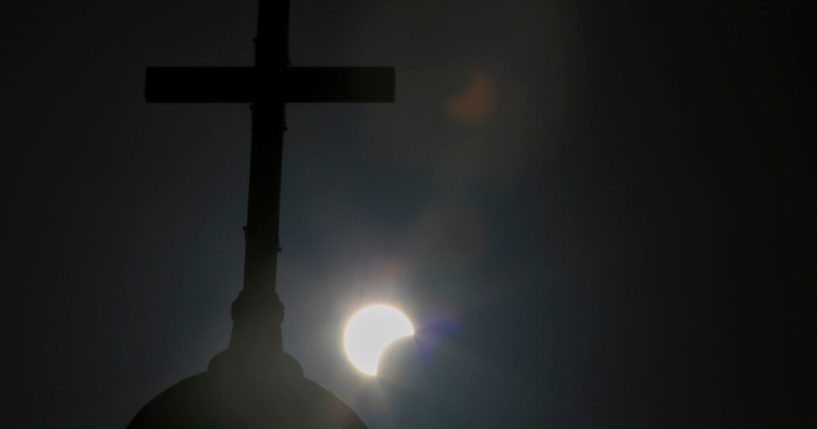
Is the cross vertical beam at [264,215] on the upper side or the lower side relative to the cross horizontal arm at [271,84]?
lower

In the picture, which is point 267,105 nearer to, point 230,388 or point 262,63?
point 262,63

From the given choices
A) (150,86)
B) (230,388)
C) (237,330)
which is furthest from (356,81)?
(230,388)

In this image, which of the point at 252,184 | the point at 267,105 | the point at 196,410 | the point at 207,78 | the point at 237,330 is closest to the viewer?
the point at 196,410

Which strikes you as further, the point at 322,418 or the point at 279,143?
the point at 279,143

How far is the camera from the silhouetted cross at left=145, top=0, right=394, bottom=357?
3586 millimetres

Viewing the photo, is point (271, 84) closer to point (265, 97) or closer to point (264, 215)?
point (265, 97)

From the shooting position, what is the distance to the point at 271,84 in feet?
14.2

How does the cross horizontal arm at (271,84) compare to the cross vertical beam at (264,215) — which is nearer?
the cross vertical beam at (264,215)

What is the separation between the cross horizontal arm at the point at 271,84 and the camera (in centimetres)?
439

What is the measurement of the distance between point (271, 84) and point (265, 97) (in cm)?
8

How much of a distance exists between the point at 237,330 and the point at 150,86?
1789 mm

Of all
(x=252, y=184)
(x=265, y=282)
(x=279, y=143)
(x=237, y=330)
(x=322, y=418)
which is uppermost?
(x=279, y=143)

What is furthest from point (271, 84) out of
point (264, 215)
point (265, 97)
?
point (264, 215)

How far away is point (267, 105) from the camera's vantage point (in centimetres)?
428
